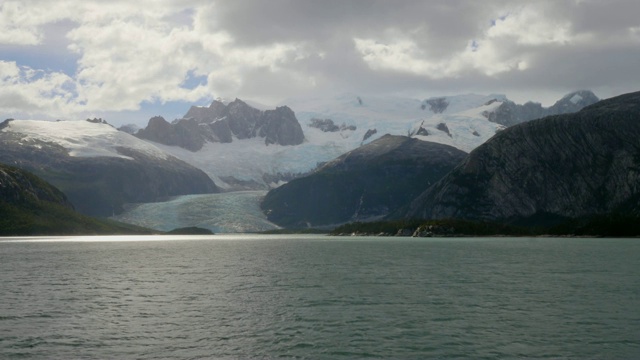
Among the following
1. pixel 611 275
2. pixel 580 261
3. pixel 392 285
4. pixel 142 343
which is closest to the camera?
pixel 142 343

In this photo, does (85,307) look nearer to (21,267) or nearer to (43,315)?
(43,315)

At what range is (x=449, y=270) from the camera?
103 m

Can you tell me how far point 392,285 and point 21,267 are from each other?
71.0m

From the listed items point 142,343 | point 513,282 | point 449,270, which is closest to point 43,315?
point 142,343

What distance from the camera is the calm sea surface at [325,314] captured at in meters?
43.2

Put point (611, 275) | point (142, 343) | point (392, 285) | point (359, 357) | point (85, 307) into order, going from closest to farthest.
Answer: point (359, 357), point (142, 343), point (85, 307), point (392, 285), point (611, 275)

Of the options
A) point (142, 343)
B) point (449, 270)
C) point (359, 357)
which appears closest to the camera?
point (359, 357)

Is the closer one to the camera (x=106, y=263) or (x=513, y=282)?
(x=513, y=282)

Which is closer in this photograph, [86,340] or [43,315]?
[86,340]

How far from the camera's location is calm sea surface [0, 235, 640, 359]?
43250 mm

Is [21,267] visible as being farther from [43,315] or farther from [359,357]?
[359,357]

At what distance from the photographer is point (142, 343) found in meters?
45.6

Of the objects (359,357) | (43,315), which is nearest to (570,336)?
(359,357)

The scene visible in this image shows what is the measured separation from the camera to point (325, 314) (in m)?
57.8
